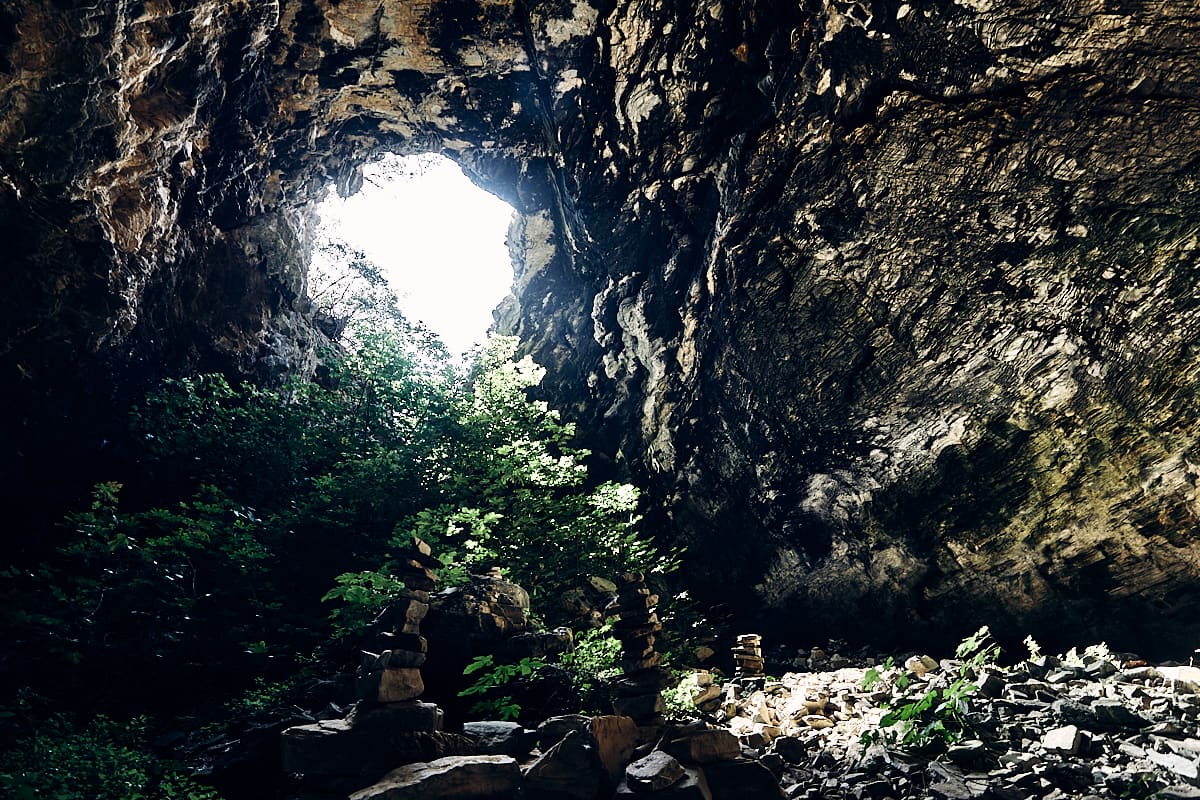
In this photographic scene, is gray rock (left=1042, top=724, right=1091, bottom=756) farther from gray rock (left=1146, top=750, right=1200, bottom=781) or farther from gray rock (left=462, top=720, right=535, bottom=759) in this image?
gray rock (left=462, top=720, right=535, bottom=759)

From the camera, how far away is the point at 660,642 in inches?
405

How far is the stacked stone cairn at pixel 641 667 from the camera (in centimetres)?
558

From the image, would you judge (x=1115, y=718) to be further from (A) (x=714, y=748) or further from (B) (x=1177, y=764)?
(A) (x=714, y=748)

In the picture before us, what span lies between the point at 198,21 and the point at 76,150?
356 centimetres

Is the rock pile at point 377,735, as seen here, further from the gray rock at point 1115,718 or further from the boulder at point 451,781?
the gray rock at point 1115,718

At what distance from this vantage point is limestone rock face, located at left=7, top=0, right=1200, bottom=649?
Result: 7355mm

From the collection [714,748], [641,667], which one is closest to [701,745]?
[714,748]

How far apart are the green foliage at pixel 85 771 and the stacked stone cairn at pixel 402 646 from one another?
2.33 metres

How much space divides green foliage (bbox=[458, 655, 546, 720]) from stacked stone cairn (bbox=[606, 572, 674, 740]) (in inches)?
60.7

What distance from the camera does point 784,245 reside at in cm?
962

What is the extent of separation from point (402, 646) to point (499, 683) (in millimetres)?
1928

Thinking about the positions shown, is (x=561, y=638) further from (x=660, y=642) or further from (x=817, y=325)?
(x=817, y=325)

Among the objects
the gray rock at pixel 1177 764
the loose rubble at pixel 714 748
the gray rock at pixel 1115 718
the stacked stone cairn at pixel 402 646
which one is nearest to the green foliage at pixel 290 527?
the stacked stone cairn at pixel 402 646

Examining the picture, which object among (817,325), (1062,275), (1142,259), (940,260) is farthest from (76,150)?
(1142,259)
